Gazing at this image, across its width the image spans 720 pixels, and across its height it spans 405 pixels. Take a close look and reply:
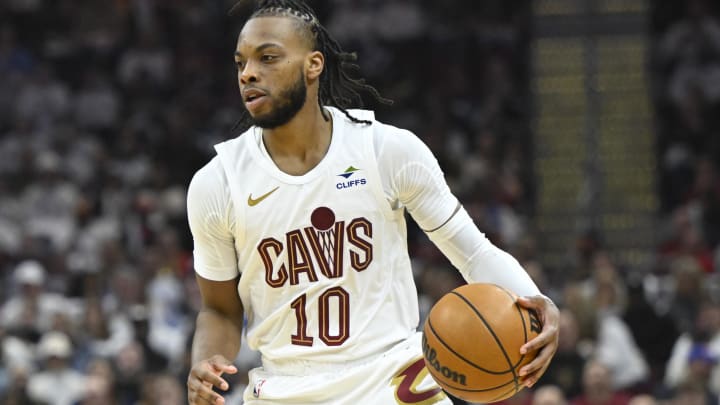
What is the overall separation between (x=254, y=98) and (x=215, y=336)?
84cm

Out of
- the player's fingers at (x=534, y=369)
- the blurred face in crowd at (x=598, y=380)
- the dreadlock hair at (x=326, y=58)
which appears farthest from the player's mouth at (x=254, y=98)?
the blurred face in crowd at (x=598, y=380)

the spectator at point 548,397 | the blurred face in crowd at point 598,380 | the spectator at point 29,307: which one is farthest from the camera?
the spectator at point 29,307

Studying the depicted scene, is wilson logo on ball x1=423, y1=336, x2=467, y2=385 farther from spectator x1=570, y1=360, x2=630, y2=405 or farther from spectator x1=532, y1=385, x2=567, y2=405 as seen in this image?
spectator x1=570, y1=360, x2=630, y2=405

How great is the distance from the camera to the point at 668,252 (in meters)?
11.2

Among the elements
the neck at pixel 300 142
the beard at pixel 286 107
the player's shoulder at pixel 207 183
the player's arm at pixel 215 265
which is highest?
the beard at pixel 286 107

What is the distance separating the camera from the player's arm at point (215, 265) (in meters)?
4.19

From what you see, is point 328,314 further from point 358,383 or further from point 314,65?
point 314,65

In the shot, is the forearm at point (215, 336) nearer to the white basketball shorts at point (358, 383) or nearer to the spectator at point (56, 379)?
the white basketball shorts at point (358, 383)

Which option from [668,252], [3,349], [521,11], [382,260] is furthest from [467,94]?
[382,260]

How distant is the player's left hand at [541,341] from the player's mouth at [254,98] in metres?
Answer: 1.06

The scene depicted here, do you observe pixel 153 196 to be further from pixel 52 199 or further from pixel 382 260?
pixel 382 260

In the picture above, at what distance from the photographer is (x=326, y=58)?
446cm

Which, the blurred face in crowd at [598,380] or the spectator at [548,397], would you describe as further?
the blurred face in crowd at [598,380]

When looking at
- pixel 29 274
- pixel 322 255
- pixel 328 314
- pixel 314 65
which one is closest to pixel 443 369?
pixel 328 314
